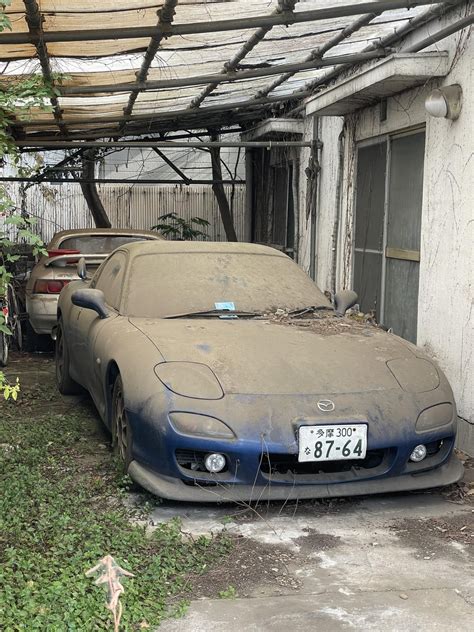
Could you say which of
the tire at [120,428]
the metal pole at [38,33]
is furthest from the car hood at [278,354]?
the metal pole at [38,33]

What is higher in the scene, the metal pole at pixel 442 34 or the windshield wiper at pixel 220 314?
the metal pole at pixel 442 34

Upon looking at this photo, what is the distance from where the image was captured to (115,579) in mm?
2223

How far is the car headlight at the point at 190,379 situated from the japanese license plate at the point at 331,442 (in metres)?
0.52

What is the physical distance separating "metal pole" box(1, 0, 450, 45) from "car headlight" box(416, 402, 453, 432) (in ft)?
8.42

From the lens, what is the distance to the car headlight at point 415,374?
15.8 feet

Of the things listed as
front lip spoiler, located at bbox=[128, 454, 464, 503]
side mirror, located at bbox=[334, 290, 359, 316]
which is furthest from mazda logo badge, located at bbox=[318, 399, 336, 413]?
side mirror, located at bbox=[334, 290, 359, 316]

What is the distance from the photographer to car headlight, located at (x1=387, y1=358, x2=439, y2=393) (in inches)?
190

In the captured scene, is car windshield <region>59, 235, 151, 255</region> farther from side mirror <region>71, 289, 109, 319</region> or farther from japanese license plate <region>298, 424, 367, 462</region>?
japanese license plate <region>298, 424, 367, 462</region>

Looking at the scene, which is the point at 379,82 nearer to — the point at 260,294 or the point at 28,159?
the point at 260,294

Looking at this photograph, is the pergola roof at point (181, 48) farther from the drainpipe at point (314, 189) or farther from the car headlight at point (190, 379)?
the car headlight at point (190, 379)

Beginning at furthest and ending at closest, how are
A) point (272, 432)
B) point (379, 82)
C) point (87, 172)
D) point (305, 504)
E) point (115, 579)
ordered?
point (87, 172)
point (379, 82)
point (305, 504)
point (272, 432)
point (115, 579)

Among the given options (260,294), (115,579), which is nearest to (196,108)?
(260,294)

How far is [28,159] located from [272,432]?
54.4ft

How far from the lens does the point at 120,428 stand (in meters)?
5.11
